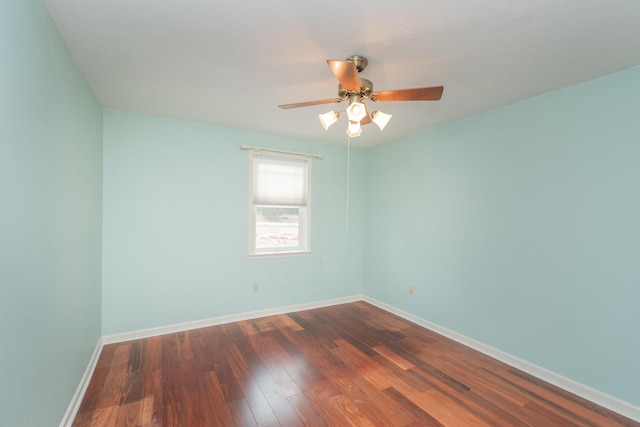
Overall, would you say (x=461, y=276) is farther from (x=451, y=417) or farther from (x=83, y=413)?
(x=83, y=413)

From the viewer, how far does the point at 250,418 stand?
193 centimetres

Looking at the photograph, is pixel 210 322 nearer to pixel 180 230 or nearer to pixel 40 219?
pixel 180 230

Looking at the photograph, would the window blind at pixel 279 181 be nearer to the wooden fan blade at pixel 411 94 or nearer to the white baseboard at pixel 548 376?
the wooden fan blade at pixel 411 94

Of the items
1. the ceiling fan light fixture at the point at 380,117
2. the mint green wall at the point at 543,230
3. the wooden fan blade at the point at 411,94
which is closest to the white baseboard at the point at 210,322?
the mint green wall at the point at 543,230

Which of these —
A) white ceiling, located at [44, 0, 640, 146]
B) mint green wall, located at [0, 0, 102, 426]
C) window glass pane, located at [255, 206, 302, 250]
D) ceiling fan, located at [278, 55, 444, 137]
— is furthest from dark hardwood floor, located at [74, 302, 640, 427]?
white ceiling, located at [44, 0, 640, 146]

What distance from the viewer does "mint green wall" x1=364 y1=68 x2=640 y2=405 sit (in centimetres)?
208

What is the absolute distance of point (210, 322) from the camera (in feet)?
11.4

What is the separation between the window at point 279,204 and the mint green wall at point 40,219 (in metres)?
1.86

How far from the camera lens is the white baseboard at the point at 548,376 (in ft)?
6.68

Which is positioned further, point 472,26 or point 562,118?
point 562,118

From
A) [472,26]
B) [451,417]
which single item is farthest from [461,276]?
[472,26]

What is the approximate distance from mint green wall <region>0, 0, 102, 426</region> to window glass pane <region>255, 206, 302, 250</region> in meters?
1.96

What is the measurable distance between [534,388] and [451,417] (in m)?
0.91

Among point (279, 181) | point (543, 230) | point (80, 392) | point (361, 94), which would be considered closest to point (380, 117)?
point (361, 94)
